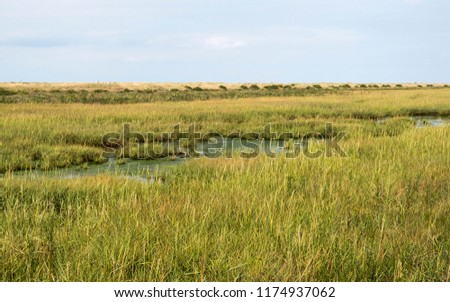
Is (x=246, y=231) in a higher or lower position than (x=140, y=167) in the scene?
higher

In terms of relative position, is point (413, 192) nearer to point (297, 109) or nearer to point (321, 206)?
point (321, 206)

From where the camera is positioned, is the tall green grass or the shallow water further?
the shallow water

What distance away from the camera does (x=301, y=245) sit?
3.53 meters

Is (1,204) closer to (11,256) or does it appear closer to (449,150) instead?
(11,256)

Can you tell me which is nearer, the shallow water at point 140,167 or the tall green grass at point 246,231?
the tall green grass at point 246,231

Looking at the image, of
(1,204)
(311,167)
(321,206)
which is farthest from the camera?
(311,167)

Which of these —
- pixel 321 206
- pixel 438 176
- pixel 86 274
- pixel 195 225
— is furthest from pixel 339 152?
pixel 86 274

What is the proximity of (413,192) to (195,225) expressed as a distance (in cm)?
333

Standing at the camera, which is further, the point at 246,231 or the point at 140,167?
the point at 140,167

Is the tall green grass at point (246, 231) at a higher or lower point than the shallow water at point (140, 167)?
higher

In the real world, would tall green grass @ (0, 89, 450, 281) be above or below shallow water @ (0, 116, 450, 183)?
above

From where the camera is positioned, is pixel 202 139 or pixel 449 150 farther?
pixel 202 139

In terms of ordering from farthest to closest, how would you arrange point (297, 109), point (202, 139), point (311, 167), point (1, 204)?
point (297, 109), point (202, 139), point (311, 167), point (1, 204)

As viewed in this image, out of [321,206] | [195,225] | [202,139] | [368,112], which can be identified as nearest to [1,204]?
[195,225]
